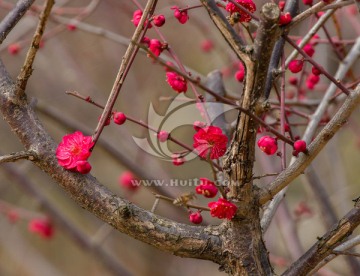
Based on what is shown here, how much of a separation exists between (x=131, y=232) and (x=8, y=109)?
0.33 m

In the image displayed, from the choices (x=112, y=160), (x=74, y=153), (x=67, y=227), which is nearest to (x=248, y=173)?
(x=74, y=153)

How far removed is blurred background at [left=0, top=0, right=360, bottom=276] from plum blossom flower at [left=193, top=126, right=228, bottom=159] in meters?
1.20

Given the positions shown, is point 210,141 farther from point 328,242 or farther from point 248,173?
point 328,242

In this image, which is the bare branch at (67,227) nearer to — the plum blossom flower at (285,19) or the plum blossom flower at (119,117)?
the plum blossom flower at (119,117)

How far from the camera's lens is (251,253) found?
1.10 meters

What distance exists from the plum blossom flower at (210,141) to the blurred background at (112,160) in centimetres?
120

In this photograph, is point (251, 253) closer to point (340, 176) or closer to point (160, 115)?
point (160, 115)

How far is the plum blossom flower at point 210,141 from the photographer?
3.70 ft

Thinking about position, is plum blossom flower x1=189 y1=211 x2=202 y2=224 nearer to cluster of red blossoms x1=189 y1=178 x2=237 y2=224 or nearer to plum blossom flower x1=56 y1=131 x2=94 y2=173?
cluster of red blossoms x1=189 y1=178 x2=237 y2=224

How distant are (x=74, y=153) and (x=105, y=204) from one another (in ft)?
0.36

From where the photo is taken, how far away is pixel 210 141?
114cm

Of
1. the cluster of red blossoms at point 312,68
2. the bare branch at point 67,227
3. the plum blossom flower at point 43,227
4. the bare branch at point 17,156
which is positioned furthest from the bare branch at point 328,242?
the plum blossom flower at point 43,227

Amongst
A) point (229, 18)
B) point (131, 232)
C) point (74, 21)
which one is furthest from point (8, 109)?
point (74, 21)

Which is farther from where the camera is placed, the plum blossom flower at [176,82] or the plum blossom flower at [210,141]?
the plum blossom flower at [176,82]
